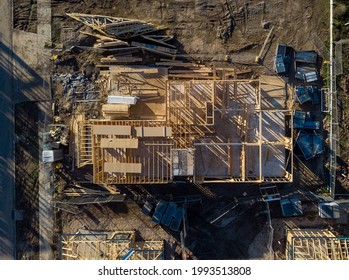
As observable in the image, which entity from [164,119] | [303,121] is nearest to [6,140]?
[164,119]

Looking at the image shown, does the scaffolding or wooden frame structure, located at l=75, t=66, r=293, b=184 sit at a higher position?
wooden frame structure, located at l=75, t=66, r=293, b=184

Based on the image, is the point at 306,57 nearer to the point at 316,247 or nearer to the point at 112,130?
the point at 316,247

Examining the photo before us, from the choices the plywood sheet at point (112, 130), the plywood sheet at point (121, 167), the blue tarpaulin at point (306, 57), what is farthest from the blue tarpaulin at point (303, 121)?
the plywood sheet at point (112, 130)

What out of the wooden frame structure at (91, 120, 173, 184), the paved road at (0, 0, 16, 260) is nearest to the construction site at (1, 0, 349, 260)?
the paved road at (0, 0, 16, 260)

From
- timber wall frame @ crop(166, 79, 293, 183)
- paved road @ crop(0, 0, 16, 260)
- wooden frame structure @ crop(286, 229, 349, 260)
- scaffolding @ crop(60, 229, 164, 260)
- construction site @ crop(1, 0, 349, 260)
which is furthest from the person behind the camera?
paved road @ crop(0, 0, 16, 260)

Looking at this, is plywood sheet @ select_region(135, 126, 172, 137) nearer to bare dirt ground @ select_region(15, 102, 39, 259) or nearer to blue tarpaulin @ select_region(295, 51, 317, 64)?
bare dirt ground @ select_region(15, 102, 39, 259)
